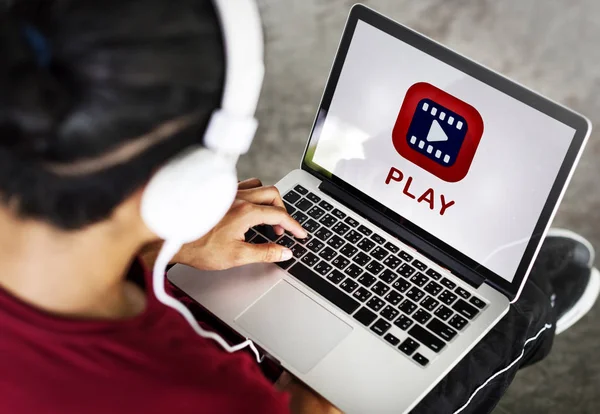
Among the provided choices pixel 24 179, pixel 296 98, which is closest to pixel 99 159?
pixel 24 179

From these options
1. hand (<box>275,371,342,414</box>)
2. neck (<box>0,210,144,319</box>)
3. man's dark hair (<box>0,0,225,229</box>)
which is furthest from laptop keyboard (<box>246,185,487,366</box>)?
man's dark hair (<box>0,0,225,229</box>)

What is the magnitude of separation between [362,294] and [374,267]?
0.05 meters

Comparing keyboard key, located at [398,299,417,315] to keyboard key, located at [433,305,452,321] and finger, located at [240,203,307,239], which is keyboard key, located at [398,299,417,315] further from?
finger, located at [240,203,307,239]

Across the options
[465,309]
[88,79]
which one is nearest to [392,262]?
[465,309]

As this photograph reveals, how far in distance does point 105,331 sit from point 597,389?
46.2 inches

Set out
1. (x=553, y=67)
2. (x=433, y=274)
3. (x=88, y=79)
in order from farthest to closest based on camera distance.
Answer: (x=553, y=67) → (x=433, y=274) → (x=88, y=79)

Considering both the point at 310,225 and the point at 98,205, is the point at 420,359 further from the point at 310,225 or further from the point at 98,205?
the point at 98,205

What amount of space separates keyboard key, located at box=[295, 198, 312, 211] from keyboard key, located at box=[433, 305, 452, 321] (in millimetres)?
261

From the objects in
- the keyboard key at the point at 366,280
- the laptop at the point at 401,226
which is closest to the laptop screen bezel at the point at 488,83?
the laptop at the point at 401,226

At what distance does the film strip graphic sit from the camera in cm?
94

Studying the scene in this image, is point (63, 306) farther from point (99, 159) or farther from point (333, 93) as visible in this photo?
point (333, 93)

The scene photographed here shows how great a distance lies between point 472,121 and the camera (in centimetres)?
92

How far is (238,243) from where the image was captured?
958 millimetres

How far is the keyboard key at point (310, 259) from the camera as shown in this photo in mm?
1009
